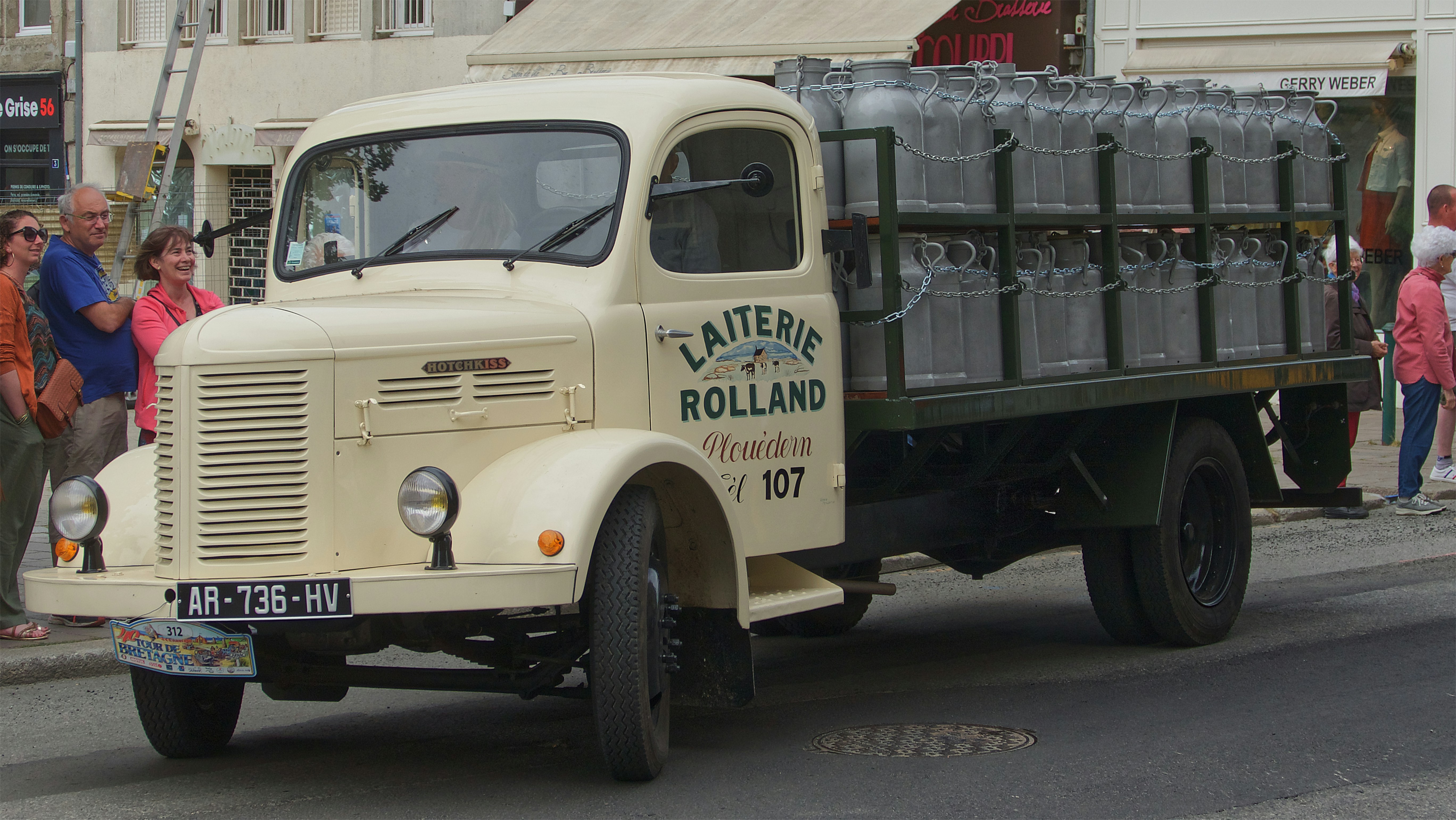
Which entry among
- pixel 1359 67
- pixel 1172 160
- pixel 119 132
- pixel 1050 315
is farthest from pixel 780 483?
pixel 119 132

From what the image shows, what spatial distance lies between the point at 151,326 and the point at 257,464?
9.55 ft

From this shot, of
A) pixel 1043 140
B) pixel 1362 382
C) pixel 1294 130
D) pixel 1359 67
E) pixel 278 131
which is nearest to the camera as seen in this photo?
pixel 1043 140

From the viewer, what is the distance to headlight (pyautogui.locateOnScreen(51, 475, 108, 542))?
4.91 m

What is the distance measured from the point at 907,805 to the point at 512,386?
175 centimetres

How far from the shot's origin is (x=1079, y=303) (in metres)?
6.86

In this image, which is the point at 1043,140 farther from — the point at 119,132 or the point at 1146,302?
the point at 119,132

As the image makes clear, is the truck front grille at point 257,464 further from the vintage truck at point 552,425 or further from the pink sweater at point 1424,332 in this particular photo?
the pink sweater at point 1424,332

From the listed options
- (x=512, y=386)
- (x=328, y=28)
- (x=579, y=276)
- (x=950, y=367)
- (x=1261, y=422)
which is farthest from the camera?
(x=328, y=28)

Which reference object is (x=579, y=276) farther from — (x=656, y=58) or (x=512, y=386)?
(x=656, y=58)

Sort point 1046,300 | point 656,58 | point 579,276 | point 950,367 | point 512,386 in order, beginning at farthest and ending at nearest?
point 656,58
point 1046,300
point 950,367
point 579,276
point 512,386

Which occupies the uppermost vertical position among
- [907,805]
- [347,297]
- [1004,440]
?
[347,297]

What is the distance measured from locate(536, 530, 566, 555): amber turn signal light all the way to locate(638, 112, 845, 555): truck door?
0.88 meters

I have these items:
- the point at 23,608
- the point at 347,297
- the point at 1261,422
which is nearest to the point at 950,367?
the point at 347,297

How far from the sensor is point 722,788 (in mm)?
5016
